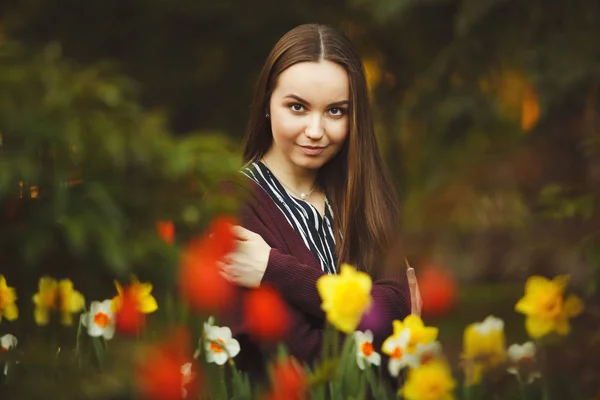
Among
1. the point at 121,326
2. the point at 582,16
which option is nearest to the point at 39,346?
the point at 121,326

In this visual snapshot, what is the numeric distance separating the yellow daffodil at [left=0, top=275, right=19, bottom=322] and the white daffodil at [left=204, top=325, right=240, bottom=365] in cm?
48

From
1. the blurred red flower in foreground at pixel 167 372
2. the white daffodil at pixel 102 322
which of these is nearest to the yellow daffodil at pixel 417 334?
the blurred red flower in foreground at pixel 167 372

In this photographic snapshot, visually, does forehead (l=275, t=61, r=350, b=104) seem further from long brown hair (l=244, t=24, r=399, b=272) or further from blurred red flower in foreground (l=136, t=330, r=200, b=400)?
blurred red flower in foreground (l=136, t=330, r=200, b=400)

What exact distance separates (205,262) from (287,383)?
340 millimetres

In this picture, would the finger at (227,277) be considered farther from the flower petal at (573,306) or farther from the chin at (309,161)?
the flower petal at (573,306)

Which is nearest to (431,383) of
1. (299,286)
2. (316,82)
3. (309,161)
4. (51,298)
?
(299,286)

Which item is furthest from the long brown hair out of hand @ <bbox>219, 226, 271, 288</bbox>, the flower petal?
the flower petal

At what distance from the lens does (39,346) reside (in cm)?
101

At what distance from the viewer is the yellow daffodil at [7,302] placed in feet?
3.63

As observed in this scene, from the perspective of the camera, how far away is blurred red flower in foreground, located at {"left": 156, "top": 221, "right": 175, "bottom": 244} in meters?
1.08

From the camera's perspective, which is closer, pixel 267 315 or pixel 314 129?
pixel 267 315

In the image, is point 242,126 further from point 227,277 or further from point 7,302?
point 7,302

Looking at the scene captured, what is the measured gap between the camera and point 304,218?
1833mm

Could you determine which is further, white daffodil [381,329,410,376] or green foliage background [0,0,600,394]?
white daffodil [381,329,410,376]
